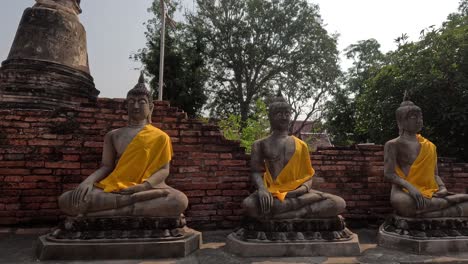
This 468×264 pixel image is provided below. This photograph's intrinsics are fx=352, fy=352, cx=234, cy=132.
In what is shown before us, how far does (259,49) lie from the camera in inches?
849

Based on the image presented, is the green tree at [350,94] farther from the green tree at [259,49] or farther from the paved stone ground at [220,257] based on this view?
the paved stone ground at [220,257]

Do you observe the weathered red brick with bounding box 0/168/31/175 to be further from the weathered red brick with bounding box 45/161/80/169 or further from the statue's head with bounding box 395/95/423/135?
the statue's head with bounding box 395/95/423/135

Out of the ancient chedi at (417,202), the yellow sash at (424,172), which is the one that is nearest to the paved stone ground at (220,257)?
the ancient chedi at (417,202)

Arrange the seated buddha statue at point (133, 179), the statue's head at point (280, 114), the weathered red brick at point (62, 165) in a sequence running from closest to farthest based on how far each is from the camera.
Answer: the seated buddha statue at point (133, 179) → the statue's head at point (280, 114) → the weathered red brick at point (62, 165)

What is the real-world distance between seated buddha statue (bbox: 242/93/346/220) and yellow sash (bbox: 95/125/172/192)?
1.15m

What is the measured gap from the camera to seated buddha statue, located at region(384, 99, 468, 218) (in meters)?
4.43

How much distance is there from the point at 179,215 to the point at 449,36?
319 inches

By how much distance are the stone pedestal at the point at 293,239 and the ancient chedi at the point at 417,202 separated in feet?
2.36

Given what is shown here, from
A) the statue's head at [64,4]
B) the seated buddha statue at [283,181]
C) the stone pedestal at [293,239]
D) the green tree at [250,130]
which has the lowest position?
the stone pedestal at [293,239]

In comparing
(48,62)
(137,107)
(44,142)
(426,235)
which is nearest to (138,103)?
(137,107)

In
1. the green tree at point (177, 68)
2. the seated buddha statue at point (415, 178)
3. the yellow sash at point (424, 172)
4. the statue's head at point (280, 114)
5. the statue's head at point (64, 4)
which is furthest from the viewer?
the green tree at point (177, 68)

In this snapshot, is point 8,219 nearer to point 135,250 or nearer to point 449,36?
point 135,250

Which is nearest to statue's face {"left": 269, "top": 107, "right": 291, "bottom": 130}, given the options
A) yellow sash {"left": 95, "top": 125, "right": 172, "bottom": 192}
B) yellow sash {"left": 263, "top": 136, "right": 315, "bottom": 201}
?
yellow sash {"left": 263, "top": 136, "right": 315, "bottom": 201}

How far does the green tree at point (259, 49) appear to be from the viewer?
21.6 meters
